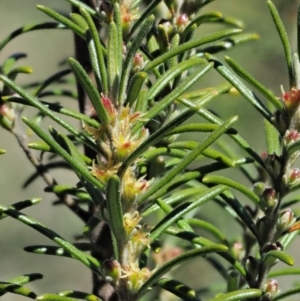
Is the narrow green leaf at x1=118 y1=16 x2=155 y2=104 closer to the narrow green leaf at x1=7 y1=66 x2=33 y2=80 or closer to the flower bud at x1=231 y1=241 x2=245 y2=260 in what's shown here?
the narrow green leaf at x1=7 y1=66 x2=33 y2=80

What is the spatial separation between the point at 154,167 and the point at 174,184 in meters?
0.07

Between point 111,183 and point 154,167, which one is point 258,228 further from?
point 111,183

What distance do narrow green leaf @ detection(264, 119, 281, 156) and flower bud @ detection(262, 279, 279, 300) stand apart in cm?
16

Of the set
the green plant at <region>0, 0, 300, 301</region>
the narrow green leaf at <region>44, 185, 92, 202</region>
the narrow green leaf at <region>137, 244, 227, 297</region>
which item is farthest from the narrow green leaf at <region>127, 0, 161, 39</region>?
the narrow green leaf at <region>137, 244, 227, 297</region>

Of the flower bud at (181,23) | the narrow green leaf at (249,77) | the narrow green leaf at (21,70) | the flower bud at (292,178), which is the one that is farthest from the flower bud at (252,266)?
the narrow green leaf at (21,70)

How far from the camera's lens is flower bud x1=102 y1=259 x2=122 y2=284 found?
0.61 m

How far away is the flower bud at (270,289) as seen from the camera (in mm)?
707

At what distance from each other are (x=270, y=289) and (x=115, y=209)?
0.26m

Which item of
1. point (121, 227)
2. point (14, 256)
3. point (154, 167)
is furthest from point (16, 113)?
point (14, 256)

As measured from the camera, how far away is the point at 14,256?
11.1 ft

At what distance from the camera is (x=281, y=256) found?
0.64m

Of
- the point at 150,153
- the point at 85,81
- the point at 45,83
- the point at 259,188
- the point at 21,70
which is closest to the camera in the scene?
the point at 85,81

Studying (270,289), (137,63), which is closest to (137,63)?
(137,63)

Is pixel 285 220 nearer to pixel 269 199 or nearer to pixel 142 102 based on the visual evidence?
pixel 269 199
